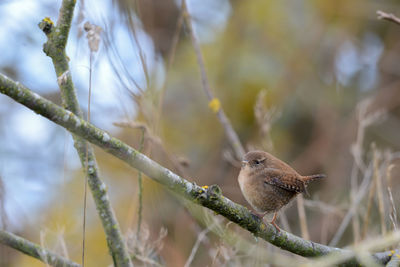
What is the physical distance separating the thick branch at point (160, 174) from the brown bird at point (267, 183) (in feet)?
1.89

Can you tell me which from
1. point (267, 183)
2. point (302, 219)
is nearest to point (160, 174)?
point (267, 183)

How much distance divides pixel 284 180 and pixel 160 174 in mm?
1454

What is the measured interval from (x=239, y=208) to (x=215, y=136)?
3625mm

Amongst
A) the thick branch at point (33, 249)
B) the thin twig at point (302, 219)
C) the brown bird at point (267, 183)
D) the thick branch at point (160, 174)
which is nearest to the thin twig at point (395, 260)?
the thick branch at point (160, 174)

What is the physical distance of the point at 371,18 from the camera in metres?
6.00

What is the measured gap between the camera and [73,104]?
2.18m

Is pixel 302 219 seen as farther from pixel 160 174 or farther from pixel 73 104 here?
pixel 73 104

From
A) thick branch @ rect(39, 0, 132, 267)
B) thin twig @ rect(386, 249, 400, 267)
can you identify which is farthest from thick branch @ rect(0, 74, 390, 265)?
thick branch @ rect(39, 0, 132, 267)

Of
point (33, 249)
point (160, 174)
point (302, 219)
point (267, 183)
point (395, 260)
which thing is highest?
point (160, 174)

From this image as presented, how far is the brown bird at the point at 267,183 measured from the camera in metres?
2.90

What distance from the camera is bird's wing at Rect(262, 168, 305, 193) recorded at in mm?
2961

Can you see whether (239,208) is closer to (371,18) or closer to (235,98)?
(235,98)

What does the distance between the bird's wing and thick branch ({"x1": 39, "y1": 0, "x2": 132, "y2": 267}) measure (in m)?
1.16

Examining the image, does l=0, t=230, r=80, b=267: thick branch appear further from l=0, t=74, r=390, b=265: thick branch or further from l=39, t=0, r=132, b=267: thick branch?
l=0, t=74, r=390, b=265: thick branch
